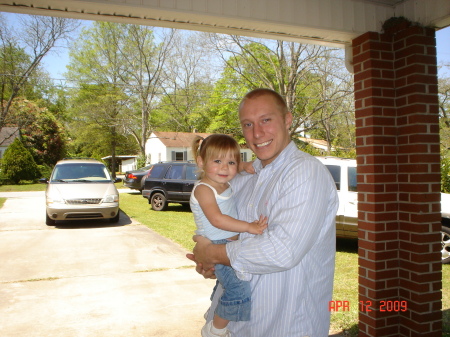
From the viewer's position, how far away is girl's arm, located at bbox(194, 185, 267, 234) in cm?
188

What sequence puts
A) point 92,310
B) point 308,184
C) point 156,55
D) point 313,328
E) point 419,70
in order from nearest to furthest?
1. point 308,184
2. point 313,328
3. point 419,70
4. point 92,310
5. point 156,55

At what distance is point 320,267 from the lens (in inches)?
71.9

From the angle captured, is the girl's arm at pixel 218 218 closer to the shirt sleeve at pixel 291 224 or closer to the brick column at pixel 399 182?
the shirt sleeve at pixel 291 224

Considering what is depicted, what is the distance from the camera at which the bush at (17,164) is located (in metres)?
29.8

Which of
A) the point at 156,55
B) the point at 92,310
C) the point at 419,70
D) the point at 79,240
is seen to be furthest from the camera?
the point at 156,55

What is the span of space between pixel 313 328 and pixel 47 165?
1581 inches

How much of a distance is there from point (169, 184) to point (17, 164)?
21.5m

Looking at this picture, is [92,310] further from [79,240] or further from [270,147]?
[79,240]

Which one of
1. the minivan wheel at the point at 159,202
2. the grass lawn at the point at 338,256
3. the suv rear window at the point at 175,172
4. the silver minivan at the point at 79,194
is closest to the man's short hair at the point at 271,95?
the grass lawn at the point at 338,256

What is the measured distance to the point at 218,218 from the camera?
7.08ft

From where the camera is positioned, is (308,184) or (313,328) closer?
(308,184)

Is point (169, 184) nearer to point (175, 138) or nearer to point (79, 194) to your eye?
point (79, 194)

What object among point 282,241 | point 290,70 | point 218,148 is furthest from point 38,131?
point 282,241

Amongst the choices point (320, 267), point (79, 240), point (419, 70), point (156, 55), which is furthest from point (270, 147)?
point (156, 55)
